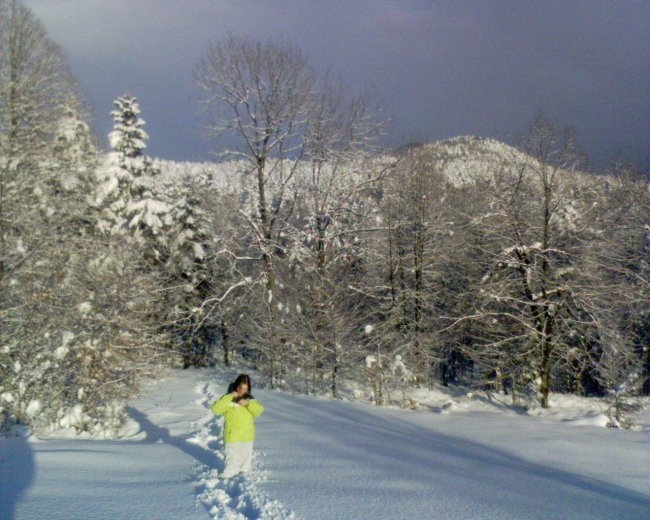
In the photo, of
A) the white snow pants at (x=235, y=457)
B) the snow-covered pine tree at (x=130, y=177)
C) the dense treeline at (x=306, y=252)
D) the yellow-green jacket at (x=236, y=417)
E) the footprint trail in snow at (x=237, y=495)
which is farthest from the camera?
the snow-covered pine tree at (x=130, y=177)

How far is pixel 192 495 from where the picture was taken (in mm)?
5176

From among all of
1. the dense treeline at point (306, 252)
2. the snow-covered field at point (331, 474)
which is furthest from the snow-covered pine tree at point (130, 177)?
the snow-covered field at point (331, 474)

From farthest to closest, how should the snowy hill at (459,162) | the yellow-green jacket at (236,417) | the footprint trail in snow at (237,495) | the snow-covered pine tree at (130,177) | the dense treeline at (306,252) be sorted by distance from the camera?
the snow-covered pine tree at (130,177), the snowy hill at (459,162), the dense treeline at (306,252), the yellow-green jacket at (236,417), the footprint trail in snow at (237,495)

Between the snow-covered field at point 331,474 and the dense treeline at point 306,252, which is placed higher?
the dense treeline at point 306,252

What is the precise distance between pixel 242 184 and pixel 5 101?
7.50m

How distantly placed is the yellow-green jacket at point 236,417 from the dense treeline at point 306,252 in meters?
4.66

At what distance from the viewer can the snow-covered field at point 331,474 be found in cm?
476

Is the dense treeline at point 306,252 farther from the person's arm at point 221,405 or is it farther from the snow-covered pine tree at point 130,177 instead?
the person's arm at point 221,405

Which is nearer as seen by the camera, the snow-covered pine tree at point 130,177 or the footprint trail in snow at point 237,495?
the footprint trail in snow at point 237,495

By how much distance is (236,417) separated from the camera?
246 inches

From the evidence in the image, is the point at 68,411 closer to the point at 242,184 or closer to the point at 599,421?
the point at 242,184

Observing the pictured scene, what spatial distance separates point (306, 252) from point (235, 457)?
12.1 m

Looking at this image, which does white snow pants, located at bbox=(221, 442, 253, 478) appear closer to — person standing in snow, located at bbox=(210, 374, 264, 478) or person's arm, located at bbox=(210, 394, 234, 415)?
person standing in snow, located at bbox=(210, 374, 264, 478)

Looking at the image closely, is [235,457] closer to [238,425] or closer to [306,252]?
[238,425]
